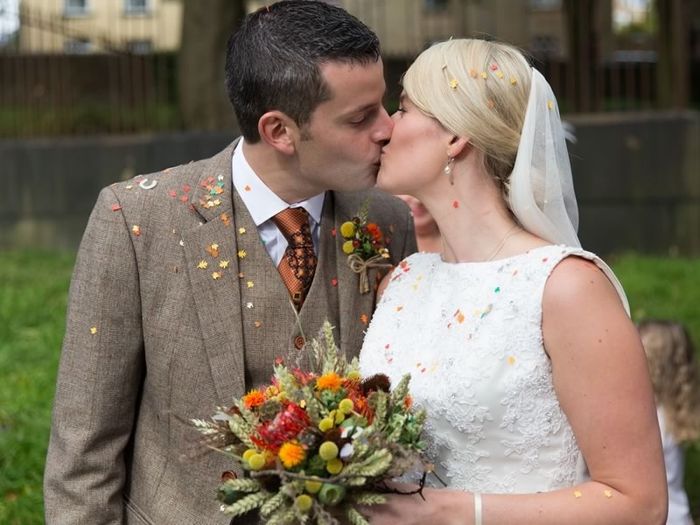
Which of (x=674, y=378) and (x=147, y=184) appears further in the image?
(x=674, y=378)

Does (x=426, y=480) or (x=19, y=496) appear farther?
(x=19, y=496)

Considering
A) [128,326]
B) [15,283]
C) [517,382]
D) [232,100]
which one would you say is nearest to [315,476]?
[517,382]

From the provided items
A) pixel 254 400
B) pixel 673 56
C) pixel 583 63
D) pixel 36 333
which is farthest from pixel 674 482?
pixel 673 56

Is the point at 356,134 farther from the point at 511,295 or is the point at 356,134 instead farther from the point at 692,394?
the point at 692,394

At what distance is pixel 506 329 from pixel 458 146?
21.2 inches

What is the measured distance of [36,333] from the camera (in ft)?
25.6

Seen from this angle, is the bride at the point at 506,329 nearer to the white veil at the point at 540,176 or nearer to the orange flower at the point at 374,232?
the white veil at the point at 540,176

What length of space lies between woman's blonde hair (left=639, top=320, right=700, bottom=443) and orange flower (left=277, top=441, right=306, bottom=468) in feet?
10.7

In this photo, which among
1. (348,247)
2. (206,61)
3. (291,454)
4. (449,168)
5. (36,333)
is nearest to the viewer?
(291,454)

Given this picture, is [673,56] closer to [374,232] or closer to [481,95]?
[374,232]

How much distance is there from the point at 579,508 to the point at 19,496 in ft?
11.7

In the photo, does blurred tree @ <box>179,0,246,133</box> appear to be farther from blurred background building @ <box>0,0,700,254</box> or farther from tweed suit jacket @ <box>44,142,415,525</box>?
tweed suit jacket @ <box>44,142,415,525</box>

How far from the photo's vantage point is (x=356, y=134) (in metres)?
3.33

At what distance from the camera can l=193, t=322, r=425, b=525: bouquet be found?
2.58 m
